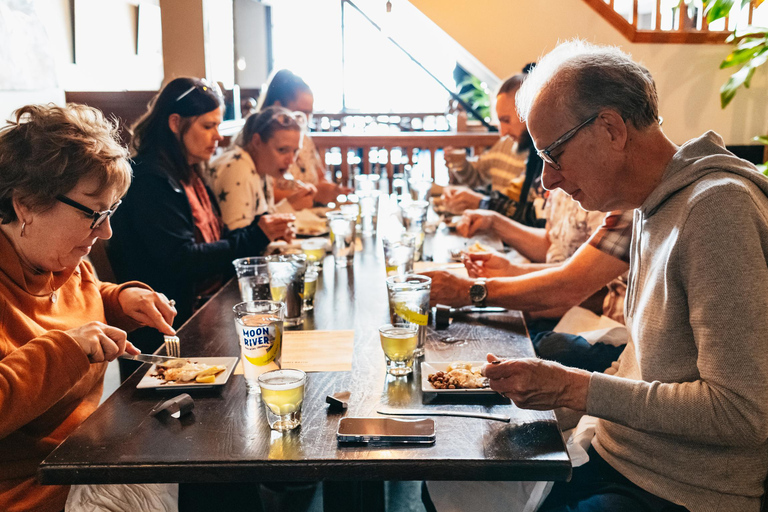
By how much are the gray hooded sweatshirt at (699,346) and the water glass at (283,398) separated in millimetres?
501

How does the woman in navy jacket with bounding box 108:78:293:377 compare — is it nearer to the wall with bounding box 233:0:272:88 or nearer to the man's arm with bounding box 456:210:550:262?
the man's arm with bounding box 456:210:550:262

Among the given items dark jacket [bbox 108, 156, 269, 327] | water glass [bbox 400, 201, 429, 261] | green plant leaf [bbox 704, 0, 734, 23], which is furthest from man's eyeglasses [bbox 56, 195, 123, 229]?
green plant leaf [bbox 704, 0, 734, 23]

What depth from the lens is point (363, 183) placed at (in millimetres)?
3436

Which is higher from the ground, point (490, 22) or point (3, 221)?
point (490, 22)

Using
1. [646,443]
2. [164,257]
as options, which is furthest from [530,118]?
[164,257]

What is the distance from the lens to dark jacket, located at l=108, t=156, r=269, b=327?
2.37 meters

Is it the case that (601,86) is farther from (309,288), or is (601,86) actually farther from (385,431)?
(309,288)

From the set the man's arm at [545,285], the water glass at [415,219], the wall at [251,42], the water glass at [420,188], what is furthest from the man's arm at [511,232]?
the wall at [251,42]

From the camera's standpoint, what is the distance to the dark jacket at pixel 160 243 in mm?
2365

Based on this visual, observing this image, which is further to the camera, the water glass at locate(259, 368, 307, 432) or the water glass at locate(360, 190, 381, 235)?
the water glass at locate(360, 190, 381, 235)

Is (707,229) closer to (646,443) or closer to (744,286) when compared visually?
(744,286)

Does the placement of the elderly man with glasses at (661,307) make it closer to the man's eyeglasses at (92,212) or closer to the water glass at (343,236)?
the man's eyeglasses at (92,212)

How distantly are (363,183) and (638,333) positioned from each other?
2301 mm

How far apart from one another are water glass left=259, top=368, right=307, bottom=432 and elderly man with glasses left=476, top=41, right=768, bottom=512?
0.34m
